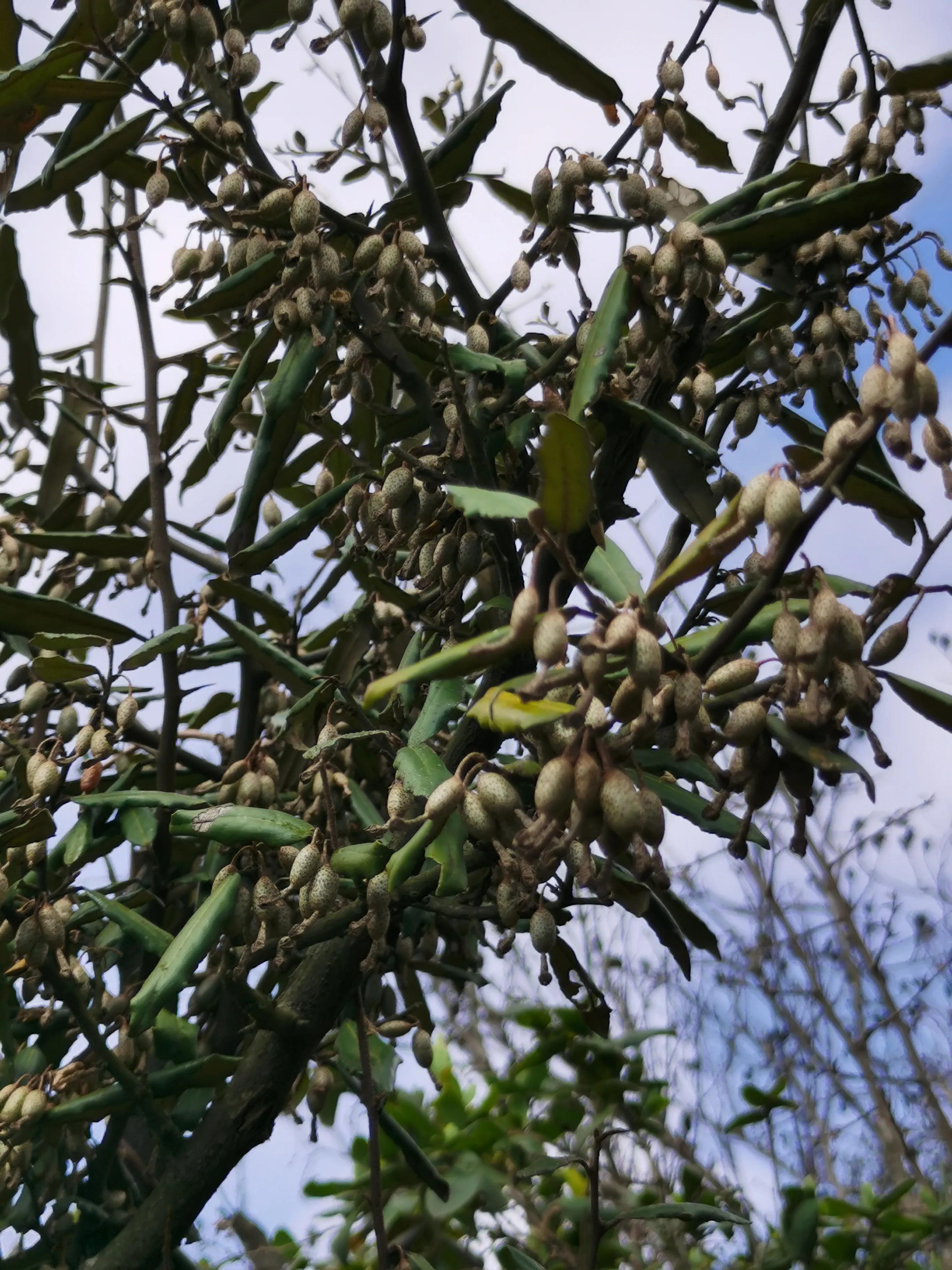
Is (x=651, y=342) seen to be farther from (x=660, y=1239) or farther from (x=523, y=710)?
(x=660, y=1239)

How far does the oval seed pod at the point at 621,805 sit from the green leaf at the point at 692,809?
521 mm

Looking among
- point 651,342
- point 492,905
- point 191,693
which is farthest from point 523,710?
point 191,693

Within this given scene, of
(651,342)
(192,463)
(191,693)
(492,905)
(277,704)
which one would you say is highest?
(192,463)

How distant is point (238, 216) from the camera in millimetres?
1292

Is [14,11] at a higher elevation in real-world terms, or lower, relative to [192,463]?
higher

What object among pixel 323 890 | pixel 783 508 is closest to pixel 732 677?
pixel 783 508

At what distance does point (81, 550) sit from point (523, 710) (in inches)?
37.8

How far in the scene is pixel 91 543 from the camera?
1532 millimetres

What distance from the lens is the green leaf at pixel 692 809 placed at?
1.29 metres

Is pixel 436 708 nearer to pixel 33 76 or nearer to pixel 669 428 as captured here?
pixel 669 428

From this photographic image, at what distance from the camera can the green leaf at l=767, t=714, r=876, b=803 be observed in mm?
828

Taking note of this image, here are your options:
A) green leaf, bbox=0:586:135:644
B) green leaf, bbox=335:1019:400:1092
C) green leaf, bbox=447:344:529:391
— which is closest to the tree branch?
green leaf, bbox=447:344:529:391

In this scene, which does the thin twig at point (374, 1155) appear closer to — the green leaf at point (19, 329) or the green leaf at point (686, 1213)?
the green leaf at point (686, 1213)

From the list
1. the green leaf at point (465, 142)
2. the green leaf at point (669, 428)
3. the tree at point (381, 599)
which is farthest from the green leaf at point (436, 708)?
the green leaf at point (465, 142)
